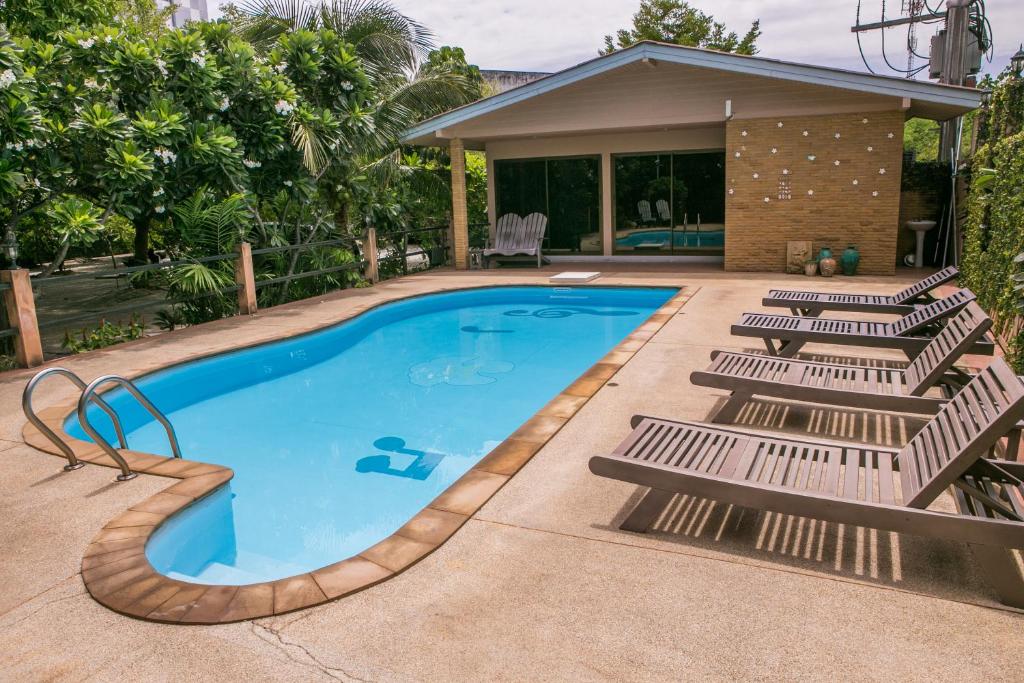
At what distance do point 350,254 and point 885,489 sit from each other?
36.1 ft

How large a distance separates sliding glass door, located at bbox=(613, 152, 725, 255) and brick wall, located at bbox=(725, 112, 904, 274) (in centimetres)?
203

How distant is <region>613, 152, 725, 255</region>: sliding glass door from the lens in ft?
50.0

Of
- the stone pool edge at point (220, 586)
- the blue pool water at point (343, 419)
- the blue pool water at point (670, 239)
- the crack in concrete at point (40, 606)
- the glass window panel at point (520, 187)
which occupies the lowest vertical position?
the blue pool water at point (343, 419)

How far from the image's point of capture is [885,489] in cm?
317

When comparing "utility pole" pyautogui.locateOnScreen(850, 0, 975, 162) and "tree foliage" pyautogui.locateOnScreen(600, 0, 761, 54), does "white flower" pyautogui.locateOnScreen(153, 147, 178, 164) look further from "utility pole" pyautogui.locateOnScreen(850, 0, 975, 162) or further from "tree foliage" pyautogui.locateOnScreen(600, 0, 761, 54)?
"tree foliage" pyautogui.locateOnScreen(600, 0, 761, 54)

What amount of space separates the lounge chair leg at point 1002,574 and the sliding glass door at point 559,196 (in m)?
13.8

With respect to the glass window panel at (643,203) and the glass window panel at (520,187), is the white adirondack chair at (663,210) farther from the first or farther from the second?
the glass window panel at (520,187)

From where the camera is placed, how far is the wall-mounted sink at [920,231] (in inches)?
506

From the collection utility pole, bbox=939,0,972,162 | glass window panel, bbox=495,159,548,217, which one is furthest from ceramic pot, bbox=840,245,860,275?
utility pole, bbox=939,0,972,162

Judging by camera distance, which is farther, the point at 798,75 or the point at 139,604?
the point at 798,75

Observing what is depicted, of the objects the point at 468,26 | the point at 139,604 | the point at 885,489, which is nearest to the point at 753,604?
the point at 885,489

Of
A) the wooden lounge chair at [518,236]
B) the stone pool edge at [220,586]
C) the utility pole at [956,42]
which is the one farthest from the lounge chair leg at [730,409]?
the utility pole at [956,42]

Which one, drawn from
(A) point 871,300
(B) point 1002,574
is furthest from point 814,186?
(B) point 1002,574

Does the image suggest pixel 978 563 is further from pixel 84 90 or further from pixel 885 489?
pixel 84 90
